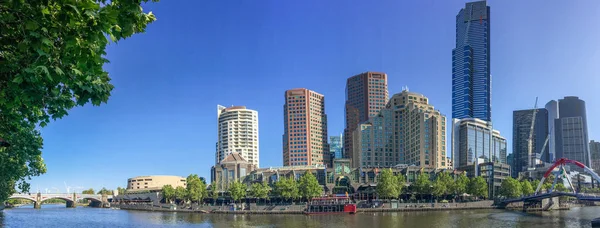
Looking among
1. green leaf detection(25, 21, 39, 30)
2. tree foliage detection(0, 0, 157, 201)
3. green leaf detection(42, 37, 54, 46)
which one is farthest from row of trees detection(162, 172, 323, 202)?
green leaf detection(25, 21, 39, 30)

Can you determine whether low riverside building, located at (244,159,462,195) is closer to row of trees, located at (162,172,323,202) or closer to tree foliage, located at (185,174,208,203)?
row of trees, located at (162,172,323,202)

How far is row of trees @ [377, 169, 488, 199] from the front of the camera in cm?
16338

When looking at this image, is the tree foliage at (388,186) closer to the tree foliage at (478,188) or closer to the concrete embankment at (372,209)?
the concrete embankment at (372,209)

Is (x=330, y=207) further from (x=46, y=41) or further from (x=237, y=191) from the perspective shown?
(x=46, y=41)

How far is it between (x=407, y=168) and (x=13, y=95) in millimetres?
190515

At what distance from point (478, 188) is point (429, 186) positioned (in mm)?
21321

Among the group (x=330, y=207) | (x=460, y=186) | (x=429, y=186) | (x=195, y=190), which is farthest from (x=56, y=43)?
(x=195, y=190)

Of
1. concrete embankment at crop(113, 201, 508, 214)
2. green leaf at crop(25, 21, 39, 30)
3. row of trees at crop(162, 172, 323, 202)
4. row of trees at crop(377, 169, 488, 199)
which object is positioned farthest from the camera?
row of trees at crop(162, 172, 323, 202)

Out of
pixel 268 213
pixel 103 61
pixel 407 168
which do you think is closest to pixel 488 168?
pixel 407 168

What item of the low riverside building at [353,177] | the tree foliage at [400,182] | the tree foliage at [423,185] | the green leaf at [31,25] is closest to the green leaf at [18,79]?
the green leaf at [31,25]

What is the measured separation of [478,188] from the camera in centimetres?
17638

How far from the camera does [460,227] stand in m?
90.7

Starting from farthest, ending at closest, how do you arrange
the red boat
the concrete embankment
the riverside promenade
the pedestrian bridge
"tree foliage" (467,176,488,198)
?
1. "tree foliage" (467,176,488,198)
2. the riverside promenade
3. the concrete embankment
4. the red boat
5. the pedestrian bridge

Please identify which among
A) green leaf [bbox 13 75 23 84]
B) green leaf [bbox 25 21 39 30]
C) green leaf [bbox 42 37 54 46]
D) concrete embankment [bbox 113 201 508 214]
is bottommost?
concrete embankment [bbox 113 201 508 214]
